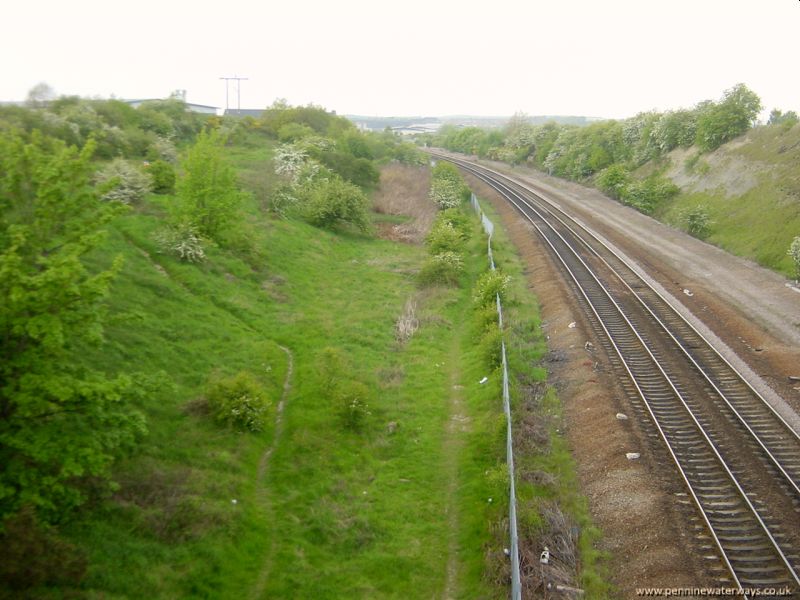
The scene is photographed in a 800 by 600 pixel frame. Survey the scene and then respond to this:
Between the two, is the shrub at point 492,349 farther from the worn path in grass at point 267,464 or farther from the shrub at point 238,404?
the shrub at point 238,404

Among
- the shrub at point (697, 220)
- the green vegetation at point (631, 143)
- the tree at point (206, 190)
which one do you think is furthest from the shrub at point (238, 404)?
the green vegetation at point (631, 143)

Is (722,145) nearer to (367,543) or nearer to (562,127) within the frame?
(562,127)

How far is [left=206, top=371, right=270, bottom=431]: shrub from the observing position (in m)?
16.5

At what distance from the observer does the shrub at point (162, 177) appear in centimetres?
3303

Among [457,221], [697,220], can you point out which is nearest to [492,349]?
[457,221]

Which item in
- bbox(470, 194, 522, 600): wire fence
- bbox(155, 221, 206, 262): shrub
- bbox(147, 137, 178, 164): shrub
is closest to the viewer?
bbox(470, 194, 522, 600): wire fence

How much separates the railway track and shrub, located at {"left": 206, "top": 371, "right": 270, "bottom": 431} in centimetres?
1164

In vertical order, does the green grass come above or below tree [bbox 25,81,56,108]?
below

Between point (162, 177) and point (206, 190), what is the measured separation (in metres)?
7.74

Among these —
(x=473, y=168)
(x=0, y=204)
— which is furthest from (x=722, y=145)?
(x=0, y=204)

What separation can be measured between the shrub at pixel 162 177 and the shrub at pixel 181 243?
793 centimetres

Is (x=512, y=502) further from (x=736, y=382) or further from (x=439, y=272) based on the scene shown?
(x=439, y=272)

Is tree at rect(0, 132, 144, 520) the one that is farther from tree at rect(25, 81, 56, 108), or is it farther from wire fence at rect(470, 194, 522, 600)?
tree at rect(25, 81, 56, 108)

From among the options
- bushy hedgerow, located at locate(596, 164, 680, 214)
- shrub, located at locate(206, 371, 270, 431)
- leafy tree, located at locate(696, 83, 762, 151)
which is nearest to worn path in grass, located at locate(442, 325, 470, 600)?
shrub, located at locate(206, 371, 270, 431)
